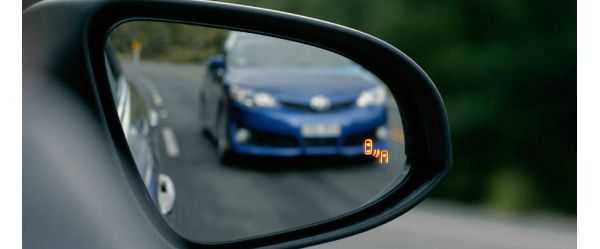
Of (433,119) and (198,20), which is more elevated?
(198,20)

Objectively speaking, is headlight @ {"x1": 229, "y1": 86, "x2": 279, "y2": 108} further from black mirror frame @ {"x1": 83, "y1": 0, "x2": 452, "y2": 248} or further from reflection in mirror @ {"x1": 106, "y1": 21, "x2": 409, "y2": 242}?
black mirror frame @ {"x1": 83, "y1": 0, "x2": 452, "y2": 248}

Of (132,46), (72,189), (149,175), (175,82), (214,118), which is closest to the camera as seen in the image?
(72,189)

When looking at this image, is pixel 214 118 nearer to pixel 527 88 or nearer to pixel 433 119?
pixel 433 119

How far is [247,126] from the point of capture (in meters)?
2.68

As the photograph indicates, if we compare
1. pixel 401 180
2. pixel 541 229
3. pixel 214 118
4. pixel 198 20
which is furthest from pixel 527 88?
pixel 198 20

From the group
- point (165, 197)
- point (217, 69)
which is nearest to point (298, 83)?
point (217, 69)

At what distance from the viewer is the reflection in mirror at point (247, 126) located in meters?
1.36

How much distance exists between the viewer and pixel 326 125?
8.42 feet

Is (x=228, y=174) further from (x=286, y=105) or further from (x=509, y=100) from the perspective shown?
(x=509, y=100)

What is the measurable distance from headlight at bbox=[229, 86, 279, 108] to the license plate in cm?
14

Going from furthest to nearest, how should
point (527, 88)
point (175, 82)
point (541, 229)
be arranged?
point (527, 88)
point (541, 229)
point (175, 82)

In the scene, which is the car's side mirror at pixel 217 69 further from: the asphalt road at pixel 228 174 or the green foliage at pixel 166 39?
the green foliage at pixel 166 39

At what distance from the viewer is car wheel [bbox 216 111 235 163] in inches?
113

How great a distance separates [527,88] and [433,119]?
4002mm
